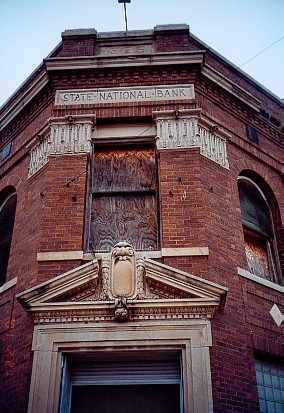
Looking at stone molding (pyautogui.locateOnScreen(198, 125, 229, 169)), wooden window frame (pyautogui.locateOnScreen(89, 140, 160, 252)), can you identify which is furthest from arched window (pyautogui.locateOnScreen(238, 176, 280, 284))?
wooden window frame (pyautogui.locateOnScreen(89, 140, 160, 252))

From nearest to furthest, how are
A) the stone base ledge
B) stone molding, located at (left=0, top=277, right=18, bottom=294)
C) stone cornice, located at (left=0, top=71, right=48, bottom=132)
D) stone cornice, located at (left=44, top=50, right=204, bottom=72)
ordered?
the stone base ledge
stone molding, located at (left=0, top=277, right=18, bottom=294)
stone cornice, located at (left=44, top=50, right=204, bottom=72)
stone cornice, located at (left=0, top=71, right=48, bottom=132)

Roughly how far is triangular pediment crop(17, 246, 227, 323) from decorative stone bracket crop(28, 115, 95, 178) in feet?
8.51

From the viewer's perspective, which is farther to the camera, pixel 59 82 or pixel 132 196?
pixel 59 82

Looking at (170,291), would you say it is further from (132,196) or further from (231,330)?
(132,196)

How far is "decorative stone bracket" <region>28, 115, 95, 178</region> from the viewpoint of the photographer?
9469mm

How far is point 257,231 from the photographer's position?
10.2 m

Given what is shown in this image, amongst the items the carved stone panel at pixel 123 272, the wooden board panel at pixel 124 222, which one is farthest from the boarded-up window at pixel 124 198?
the carved stone panel at pixel 123 272

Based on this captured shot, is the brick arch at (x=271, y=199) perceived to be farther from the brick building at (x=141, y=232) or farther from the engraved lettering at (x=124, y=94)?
the engraved lettering at (x=124, y=94)

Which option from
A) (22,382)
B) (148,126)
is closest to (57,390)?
(22,382)

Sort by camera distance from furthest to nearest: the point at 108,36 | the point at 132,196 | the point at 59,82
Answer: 1. the point at 108,36
2. the point at 59,82
3. the point at 132,196

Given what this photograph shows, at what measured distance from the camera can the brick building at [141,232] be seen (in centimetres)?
738

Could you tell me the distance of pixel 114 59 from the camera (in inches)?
407

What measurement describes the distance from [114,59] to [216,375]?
6.40m

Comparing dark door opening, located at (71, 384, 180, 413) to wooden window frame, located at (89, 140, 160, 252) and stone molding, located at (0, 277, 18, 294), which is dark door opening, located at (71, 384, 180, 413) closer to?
stone molding, located at (0, 277, 18, 294)
